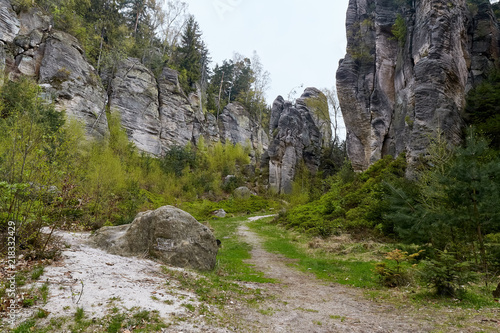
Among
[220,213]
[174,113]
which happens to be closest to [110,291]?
[220,213]

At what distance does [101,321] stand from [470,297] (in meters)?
7.03

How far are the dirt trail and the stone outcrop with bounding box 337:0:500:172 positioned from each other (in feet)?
32.8

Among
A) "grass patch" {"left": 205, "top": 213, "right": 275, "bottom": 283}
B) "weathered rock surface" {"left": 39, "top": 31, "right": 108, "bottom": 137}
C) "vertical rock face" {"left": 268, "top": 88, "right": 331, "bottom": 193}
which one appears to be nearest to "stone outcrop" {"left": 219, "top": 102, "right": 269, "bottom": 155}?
"vertical rock face" {"left": 268, "top": 88, "right": 331, "bottom": 193}

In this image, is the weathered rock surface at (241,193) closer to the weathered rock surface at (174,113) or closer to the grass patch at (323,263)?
the weathered rock surface at (174,113)

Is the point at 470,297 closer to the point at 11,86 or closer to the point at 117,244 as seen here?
the point at 117,244

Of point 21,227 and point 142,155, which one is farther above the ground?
point 142,155

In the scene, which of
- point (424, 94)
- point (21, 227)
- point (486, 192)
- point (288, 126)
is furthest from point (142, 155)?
point (486, 192)

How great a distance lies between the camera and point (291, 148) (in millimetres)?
37656

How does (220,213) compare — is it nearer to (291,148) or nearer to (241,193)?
(241,193)

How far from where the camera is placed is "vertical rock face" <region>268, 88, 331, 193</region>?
3722cm

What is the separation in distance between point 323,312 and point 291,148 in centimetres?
3328

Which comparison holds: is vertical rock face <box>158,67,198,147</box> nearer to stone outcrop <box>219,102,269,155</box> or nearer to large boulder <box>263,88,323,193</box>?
stone outcrop <box>219,102,269,155</box>

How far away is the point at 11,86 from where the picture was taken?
1770cm

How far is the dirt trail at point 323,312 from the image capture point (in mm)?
4355
